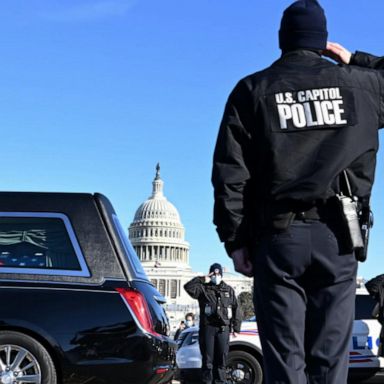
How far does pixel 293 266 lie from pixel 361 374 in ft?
26.0

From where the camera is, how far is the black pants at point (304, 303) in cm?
290

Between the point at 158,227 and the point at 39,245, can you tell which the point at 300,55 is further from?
the point at 158,227

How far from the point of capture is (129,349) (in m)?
5.14

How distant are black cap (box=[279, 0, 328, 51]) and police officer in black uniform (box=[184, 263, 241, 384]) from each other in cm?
723

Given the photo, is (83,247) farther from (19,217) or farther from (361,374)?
(361,374)

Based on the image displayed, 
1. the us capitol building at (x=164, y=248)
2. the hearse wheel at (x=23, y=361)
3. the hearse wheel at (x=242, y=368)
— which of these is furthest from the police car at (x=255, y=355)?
the us capitol building at (x=164, y=248)

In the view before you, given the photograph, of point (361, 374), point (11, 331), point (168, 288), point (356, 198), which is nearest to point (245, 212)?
point (356, 198)

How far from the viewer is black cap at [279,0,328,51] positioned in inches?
124

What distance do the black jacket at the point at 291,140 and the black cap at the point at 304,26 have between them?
0.25 feet

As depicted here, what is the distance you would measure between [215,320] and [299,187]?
7.51m

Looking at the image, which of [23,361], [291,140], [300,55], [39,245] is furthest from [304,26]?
[23,361]

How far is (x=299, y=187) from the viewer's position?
9.68 feet

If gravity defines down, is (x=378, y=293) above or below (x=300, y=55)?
above

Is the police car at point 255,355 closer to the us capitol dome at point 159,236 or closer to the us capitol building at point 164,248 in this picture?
A: the us capitol building at point 164,248
